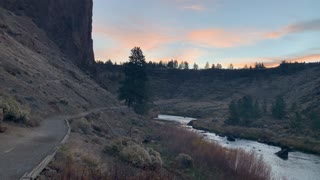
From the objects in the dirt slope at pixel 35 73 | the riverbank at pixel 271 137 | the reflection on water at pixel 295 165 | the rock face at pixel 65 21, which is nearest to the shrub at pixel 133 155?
the dirt slope at pixel 35 73

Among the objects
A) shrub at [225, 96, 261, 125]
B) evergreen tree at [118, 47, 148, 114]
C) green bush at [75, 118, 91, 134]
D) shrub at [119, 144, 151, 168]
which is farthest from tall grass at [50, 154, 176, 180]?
shrub at [225, 96, 261, 125]

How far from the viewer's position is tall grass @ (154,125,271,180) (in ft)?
104

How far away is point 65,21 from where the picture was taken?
88.7 metres

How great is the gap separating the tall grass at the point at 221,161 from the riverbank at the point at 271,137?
77.8 ft

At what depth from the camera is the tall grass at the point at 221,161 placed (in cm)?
3173

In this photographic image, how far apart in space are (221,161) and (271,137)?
37164 millimetres

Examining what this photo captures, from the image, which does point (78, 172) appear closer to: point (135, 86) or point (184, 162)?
point (184, 162)

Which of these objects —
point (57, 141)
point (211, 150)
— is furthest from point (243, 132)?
point (57, 141)

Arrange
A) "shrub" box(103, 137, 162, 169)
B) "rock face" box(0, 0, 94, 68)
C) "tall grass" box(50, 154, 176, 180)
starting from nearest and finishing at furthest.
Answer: "tall grass" box(50, 154, 176, 180)
"shrub" box(103, 137, 162, 169)
"rock face" box(0, 0, 94, 68)

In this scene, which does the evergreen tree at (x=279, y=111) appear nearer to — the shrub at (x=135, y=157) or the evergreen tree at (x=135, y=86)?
the evergreen tree at (x=135, y=86)

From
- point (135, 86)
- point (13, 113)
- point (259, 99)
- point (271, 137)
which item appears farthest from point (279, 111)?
point (13, 113)

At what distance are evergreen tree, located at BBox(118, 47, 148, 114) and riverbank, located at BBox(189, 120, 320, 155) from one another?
663 inches

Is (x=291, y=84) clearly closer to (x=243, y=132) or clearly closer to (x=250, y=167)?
(x=243, y=132)

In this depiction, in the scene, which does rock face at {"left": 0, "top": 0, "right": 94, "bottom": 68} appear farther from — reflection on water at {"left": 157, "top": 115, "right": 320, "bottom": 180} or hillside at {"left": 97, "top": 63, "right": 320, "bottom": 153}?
reflection on water at {"left": 157, "top": 115, "right": 320, "bottom": 180}
